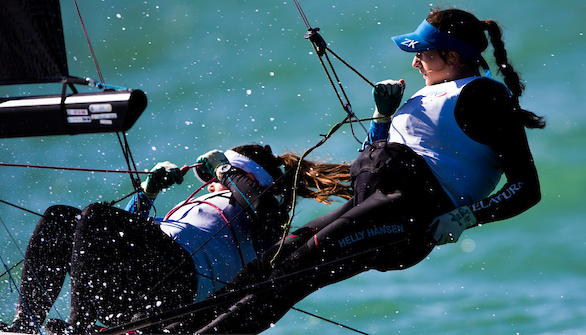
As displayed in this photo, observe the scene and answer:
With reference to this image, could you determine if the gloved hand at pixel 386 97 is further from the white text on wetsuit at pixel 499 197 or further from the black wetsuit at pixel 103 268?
the black wetsuit at pixel 103 268

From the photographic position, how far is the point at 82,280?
239cm

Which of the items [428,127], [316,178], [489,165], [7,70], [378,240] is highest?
[7,70]

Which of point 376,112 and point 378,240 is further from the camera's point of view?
point 376,112

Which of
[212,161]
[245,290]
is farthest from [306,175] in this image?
[245,290]

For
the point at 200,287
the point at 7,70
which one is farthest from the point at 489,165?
the point at 7,70

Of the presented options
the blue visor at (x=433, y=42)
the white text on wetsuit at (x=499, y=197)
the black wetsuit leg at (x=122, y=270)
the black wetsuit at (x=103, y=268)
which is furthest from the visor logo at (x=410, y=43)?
the black wetsuit leg at (x=122, y=270)

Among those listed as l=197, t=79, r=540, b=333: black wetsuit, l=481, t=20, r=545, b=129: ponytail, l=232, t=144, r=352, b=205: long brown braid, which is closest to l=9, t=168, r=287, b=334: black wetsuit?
l=232, t=144, r=352, b=205: long brown braid

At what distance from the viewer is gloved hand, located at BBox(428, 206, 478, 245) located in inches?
82.4

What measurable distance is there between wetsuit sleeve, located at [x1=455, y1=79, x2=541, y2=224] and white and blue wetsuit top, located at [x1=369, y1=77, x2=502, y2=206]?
34 millimetres

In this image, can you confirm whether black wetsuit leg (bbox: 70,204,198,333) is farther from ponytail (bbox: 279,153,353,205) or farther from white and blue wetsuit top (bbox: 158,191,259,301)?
ponytail (bbox: 279,153,353,205)

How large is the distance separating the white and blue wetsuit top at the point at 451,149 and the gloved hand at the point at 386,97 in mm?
197

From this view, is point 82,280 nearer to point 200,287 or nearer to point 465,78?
point 200,287

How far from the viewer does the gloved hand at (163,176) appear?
9.96 ft

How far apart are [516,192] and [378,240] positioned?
0.48 metres
